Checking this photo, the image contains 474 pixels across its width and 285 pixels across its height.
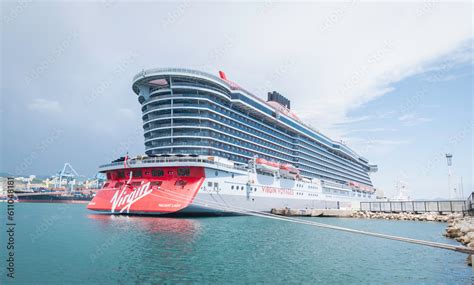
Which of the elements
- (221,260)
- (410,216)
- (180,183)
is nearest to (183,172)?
(180,183)

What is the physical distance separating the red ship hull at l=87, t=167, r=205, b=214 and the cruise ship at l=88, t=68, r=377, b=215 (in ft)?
0.33

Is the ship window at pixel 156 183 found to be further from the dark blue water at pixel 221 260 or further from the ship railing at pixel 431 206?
the ship railing at pixel 431 206

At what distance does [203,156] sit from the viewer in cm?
3172

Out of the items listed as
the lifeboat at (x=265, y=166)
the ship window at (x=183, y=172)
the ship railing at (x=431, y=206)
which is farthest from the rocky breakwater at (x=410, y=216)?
the ship window at (x=183, y=172)

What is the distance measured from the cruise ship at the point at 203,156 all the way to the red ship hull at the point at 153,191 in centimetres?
10

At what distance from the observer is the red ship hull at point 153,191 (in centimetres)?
2980

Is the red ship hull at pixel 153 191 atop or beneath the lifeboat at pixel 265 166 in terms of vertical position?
beneath

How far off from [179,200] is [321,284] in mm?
20968

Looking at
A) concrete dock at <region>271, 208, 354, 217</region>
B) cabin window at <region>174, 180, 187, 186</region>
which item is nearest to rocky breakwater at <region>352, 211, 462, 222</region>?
concrete dock at <region>271, 208, 354, 217</region>

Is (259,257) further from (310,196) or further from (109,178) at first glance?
(310,196)

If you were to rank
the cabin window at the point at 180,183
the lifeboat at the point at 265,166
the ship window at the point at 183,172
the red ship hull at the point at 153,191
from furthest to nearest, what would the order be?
the lifeboat at the point at 265,166 < the ship window at the point at 183,172 < the cabin window at the point at 180,183 < the red ship hull at the point at 153,191

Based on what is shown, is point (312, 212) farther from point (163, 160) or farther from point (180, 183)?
point (163, 160)

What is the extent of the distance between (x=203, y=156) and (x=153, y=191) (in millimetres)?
6180

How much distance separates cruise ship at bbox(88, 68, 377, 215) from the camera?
30.9 m
